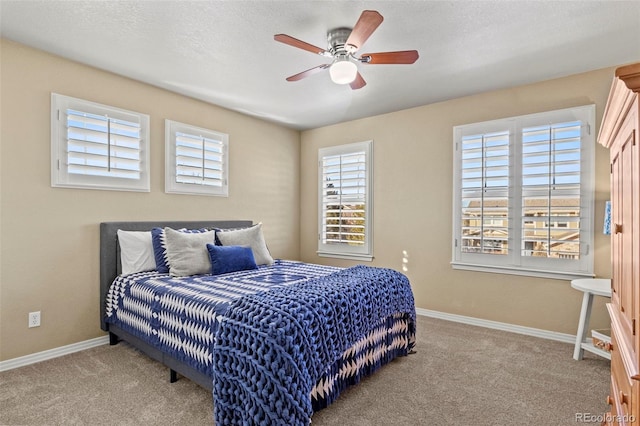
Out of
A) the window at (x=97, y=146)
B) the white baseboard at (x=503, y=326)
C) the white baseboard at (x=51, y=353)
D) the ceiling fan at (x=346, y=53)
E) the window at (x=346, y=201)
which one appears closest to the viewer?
the ceiling fan at (x=346, y=53)

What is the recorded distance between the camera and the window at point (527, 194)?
312 centimetres

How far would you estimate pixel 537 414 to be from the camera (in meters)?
2.05

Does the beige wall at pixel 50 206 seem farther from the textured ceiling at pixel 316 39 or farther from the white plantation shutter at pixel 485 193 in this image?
the white plantation shutter at pixel 485 193

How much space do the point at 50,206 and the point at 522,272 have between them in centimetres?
443

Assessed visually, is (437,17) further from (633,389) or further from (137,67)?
(137,67)

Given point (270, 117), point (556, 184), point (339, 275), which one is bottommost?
point (339, 275)

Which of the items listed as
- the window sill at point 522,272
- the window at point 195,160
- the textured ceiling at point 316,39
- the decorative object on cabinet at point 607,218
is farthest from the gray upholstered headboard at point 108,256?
the decorative object on cabinet at point 607,218

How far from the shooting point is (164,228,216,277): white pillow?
2986mm

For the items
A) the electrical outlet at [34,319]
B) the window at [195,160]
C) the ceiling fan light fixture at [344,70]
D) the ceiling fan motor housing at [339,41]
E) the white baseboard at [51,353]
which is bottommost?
the white baseboard at [51,353]

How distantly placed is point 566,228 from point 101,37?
4290mm

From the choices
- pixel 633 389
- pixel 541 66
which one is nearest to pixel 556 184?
pixel 541 66

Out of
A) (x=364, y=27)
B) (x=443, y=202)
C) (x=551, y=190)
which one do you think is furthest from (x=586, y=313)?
(x=364, y=27)

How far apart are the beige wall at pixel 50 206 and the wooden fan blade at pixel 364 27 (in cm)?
239

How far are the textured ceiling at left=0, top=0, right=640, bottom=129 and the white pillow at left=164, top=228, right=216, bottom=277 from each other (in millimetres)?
1564
